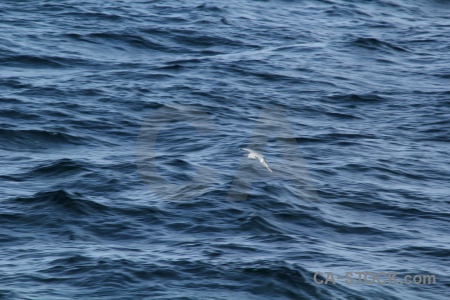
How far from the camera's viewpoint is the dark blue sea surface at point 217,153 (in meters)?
24.8

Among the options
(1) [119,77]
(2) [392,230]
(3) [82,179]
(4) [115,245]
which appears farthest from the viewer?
(1) [119,77]

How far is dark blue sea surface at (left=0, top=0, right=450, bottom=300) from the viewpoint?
2480 centimetres

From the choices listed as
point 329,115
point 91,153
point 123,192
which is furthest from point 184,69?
point 123,192

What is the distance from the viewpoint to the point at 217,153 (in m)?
33.7

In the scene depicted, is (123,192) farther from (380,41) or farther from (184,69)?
(380,41)

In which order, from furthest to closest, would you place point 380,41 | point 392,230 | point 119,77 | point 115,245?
point 380,41 < point 119,77 < point 392,230 < point 115,245

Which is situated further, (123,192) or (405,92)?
(405,92)

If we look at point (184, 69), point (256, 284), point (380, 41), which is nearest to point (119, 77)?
point (184, 69)

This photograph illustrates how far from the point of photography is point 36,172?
1216 inches

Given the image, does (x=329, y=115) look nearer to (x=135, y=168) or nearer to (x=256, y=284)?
(x=135, y=168)

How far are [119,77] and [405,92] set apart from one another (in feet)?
42.2

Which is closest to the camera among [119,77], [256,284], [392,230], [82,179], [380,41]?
[256,284]

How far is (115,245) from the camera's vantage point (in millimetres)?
26078

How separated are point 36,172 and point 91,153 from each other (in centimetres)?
261
